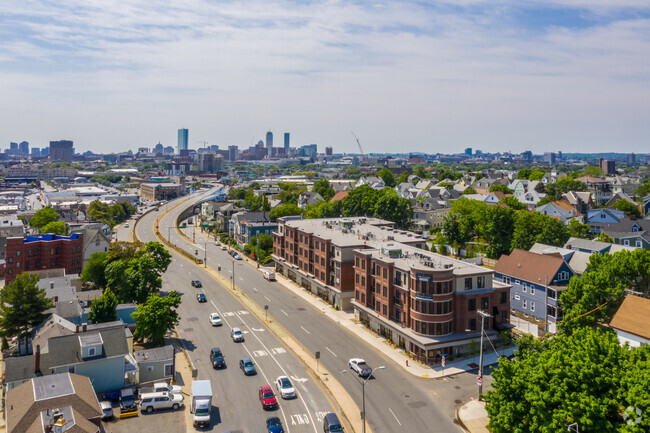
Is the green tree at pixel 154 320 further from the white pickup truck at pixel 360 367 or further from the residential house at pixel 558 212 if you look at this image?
the residential house at pixel 558 212

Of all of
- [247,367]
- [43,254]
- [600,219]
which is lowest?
[247,367]

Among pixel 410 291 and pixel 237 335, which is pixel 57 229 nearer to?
pixel 237 335

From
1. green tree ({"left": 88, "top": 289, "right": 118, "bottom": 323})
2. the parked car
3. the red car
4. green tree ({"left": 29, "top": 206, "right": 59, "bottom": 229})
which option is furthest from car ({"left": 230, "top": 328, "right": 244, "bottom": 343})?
green tree ({"left": 29, "top": 206, "right": 59, "bottom": 229})

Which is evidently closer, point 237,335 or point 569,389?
point 569,389

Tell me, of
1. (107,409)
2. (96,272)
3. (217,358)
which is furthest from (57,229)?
(107,409)

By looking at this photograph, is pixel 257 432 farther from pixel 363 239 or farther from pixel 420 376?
pixel 363 239
